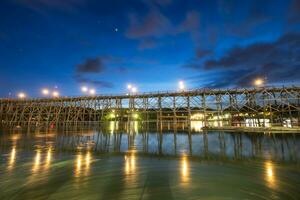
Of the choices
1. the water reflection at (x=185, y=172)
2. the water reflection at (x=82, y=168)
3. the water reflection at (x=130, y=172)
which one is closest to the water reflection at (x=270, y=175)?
the water reflection at (x=185, y=172)

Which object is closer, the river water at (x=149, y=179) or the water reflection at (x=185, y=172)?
the river water at (x=149, y=179)

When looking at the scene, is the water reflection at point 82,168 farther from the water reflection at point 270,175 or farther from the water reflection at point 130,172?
the water reflection at point 270,175

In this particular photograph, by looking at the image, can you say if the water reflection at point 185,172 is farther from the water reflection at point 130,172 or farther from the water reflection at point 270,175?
the water reflection at point 270,175

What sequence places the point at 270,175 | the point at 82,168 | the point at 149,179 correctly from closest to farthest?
the point at 149,179, the point at 270,175, the point at 82,168

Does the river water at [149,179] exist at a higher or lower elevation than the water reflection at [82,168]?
lower

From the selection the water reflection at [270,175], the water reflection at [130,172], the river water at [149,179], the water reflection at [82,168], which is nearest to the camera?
the river water at [149,179]

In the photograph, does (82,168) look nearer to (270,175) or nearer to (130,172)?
(130,172)

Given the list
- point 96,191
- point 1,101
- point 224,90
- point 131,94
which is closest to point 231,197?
point 96,191

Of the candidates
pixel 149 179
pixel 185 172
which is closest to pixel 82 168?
pixel 149 179

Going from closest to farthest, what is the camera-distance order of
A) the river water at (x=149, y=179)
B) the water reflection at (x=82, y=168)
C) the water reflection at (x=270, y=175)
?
1. the river water at (x=149, y=179)
2. the water reflection at (x=270, y=175)
3. the water reflection at (x=82, y=168)

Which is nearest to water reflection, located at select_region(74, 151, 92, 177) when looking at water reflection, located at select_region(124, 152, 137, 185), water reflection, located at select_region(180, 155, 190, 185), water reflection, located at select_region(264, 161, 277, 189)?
water reflection, located at select_region(124, 152, 137, 185)

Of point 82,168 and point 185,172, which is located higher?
point 82,168

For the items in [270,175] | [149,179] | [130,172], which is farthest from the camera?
[130,172]

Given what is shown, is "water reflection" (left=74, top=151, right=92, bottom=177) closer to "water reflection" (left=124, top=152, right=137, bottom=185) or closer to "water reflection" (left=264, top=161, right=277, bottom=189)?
"water reflection" (left=124, top=152, right=137, bottom=185)
